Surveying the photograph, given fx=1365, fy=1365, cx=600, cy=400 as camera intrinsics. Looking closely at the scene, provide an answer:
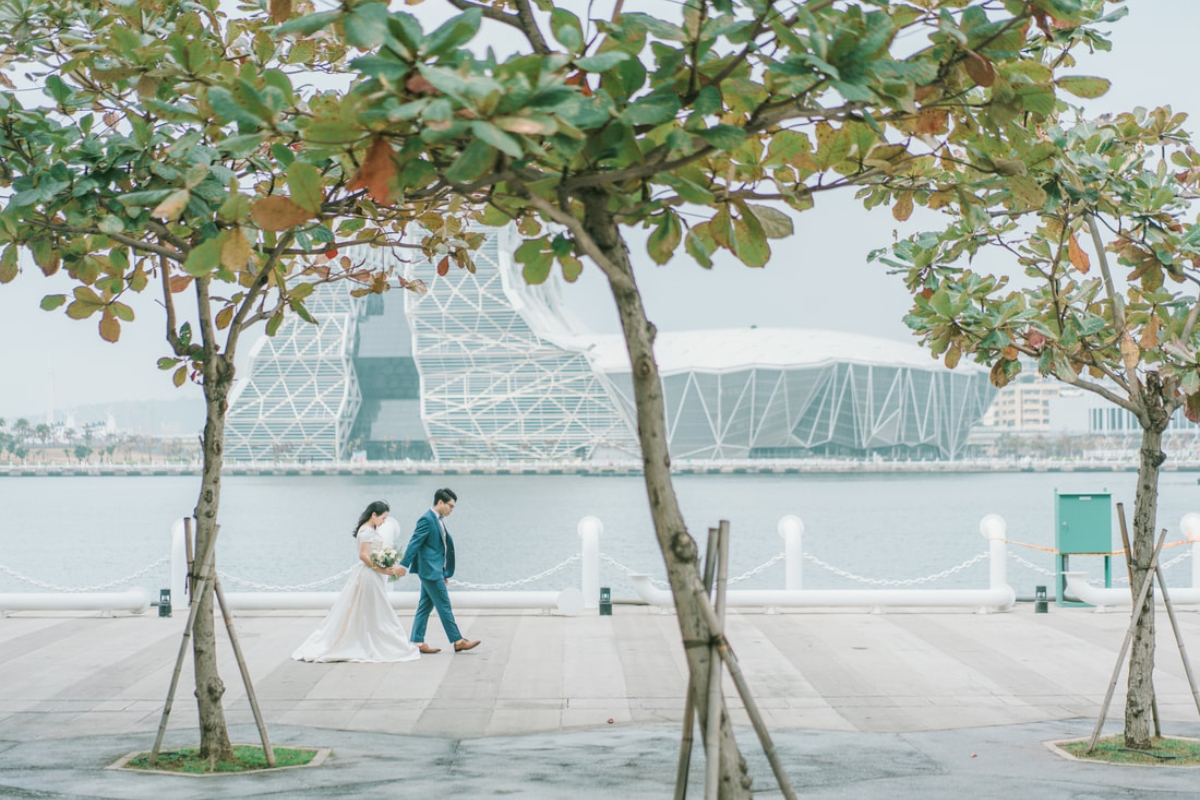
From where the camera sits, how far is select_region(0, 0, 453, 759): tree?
4730mm

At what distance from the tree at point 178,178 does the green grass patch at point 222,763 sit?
0.33 feet

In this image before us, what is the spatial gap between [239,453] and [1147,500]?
136103 millimetres

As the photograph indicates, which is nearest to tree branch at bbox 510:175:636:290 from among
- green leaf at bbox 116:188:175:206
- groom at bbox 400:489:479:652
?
green leaf at bbox 116:188:175:206

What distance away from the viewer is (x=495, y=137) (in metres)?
3.29

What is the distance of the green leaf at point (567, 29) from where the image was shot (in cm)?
373

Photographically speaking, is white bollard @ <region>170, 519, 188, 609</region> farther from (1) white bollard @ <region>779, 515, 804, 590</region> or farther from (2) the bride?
(1) white bollard @ <region>779, 515, 804, 590</region>

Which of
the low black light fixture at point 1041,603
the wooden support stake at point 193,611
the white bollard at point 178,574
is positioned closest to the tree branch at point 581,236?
the wooden support stake at point 193,611

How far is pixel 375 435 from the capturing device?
505ft

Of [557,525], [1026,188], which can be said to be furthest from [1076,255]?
[557,525]

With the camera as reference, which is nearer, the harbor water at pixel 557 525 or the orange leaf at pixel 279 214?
the orange leaf at pixel 279 214

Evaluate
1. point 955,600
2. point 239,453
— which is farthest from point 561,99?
point 239,453

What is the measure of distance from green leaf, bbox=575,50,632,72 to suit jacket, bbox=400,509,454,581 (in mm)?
8685

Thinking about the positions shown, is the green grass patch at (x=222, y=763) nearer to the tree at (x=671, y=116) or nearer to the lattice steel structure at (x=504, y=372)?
the tree at (x=671, y=116)

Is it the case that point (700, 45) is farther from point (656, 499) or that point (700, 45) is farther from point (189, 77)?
point (189, 77)
